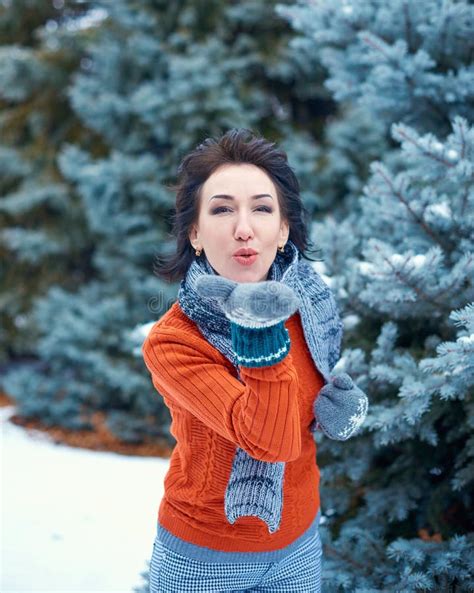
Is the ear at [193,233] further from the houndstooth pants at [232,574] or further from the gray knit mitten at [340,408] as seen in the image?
the houndstooth pants at [232,574]

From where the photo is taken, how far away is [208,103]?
4.55 m

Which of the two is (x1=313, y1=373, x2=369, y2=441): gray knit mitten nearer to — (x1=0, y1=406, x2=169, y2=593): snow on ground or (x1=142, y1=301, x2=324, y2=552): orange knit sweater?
(x1=142, y1=301, x2=324, y2=552): orange knit sweater

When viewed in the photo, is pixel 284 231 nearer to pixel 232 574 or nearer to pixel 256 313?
pixel 256 313

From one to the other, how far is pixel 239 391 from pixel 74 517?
2.56m

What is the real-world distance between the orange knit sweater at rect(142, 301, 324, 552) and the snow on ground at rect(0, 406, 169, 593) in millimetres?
1545

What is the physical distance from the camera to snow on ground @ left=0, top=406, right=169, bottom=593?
286 centimetres

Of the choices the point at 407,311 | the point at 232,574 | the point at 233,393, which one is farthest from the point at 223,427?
the point at 407,311

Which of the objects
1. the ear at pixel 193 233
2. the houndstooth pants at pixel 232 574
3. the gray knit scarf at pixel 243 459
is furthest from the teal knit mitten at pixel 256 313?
the houndstooth pants at pixel 232 574

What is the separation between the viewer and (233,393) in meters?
1.26

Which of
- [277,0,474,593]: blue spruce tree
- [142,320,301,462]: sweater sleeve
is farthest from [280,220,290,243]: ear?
[277,0,474,593]: blue spruce tree

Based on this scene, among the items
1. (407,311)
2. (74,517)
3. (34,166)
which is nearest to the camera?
(407,311)

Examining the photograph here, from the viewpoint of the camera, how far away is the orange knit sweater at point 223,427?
1218 millimetres

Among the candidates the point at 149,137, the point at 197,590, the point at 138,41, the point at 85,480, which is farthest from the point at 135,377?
the point at 197,590

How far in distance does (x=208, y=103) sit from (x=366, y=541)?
3324mm
